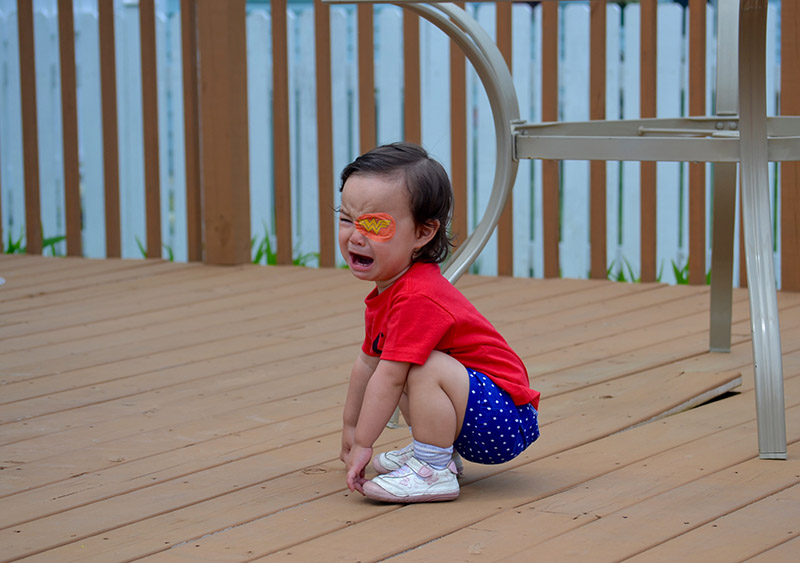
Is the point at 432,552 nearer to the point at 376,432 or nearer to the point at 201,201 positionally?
the point at 376,432

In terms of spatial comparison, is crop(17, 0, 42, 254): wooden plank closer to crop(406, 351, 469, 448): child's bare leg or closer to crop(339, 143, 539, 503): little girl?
crop(339, 143, 539, 503): little girl

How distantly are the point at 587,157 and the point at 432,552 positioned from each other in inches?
33.4

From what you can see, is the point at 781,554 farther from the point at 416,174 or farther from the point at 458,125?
the point at 458,125

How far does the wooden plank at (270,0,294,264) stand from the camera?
12.6ft

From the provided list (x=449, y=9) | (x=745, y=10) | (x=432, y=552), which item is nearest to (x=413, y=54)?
(x=449, y=9)

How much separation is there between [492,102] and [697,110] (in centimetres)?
154

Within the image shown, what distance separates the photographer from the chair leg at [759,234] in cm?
172

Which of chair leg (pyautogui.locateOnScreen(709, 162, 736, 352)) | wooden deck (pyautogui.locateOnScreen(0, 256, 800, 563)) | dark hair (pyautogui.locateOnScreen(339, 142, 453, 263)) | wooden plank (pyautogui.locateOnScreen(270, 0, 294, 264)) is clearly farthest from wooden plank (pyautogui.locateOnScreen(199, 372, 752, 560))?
wooden plank (pyautogui.locateOnScreen(270, 0, 294, 264))

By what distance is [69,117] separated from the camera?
13.4 ft

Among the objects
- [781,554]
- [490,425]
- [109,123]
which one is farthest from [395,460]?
[109,123]

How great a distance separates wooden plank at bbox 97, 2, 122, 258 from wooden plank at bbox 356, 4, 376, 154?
2.92 feet

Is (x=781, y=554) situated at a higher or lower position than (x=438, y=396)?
lower

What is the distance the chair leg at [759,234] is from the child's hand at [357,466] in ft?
2.02

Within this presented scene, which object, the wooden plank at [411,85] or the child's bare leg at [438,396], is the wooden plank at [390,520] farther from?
the wooden plank at [411,85]
